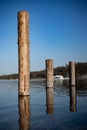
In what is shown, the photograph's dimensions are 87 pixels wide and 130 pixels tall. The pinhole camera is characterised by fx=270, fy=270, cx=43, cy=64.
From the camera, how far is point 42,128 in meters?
4.82

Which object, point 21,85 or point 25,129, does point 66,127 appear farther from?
point 21,85

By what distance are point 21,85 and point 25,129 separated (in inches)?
206

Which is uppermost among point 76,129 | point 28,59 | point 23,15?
point 23,15

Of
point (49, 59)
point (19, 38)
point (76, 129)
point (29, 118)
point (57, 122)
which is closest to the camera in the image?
point (76, 129)

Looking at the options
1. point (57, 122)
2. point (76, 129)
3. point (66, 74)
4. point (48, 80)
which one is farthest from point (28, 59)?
point (66, 74)

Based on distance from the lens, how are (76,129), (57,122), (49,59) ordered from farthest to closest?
1. (49,59)
2. (57,122)
3. (76,129)

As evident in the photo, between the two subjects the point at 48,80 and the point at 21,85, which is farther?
the point at 48,80

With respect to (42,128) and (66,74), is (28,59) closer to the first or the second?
(42,128)

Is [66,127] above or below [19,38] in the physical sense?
below

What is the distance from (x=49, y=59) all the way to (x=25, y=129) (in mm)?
11786

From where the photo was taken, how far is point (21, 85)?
9984mm

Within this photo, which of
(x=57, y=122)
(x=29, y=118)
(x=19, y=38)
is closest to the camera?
(x=57, y=122)

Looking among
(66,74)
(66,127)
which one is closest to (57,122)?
(66,127)

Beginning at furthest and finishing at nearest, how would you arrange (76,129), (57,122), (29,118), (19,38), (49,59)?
(49,59), (19,38), (29,118), (57,122), (76,129)
